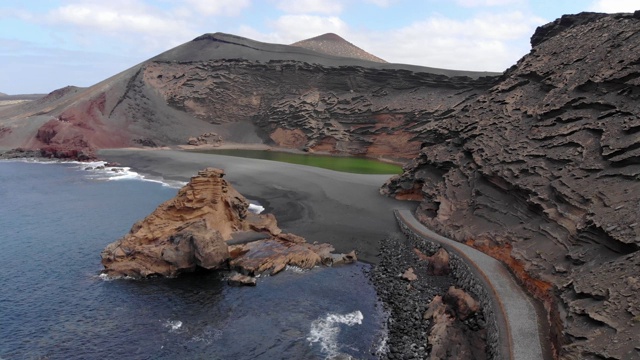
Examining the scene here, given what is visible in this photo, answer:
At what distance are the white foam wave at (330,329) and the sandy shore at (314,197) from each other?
7.18 meters

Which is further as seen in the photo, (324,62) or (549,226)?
(324,62)

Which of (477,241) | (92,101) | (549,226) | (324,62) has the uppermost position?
(324,62)

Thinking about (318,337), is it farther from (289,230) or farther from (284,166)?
(284,166)

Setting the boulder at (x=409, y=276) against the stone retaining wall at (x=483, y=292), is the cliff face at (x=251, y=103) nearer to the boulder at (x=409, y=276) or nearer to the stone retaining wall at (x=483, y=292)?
the stone retaining wall at (x=483, y=292)

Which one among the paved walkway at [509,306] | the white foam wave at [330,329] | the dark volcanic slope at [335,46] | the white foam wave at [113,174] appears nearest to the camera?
the paved walkway at [509,306]

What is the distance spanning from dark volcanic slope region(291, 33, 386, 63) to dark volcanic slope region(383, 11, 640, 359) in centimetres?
9676

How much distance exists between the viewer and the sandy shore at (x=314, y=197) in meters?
32.1

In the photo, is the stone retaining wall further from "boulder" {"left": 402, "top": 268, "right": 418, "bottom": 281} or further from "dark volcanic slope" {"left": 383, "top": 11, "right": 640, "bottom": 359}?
"boulder" {"left": 402, "top": 268, "right": 418, "bottom": 281}

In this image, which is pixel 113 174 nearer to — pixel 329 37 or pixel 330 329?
pixel 330 329

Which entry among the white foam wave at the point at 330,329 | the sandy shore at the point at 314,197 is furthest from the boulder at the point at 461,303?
the sandy shore at the point at 314,197

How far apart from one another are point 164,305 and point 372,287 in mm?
10577

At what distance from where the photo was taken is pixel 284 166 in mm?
53375

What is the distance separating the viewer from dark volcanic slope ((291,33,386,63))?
13288 centimetres

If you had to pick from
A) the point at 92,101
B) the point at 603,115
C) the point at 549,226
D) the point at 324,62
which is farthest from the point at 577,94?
the point at 92,101
